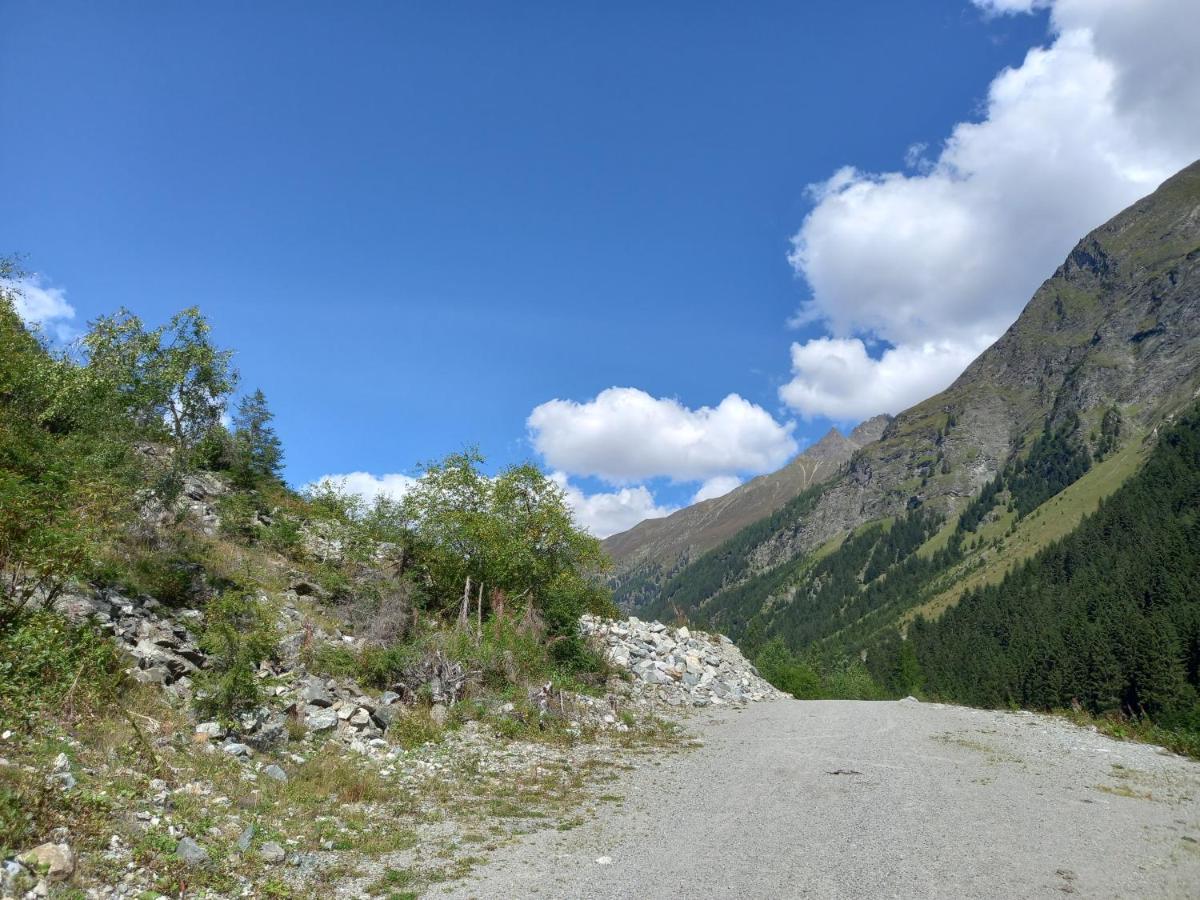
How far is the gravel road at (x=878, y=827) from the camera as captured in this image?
9.15 meters

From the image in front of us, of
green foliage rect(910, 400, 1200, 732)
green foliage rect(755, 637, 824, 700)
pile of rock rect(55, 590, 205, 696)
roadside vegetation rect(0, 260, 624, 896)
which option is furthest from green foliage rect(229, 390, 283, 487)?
green foliage rect(910, 400, 1200, 732)

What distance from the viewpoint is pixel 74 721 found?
10.3 metres

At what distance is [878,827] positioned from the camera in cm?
1167

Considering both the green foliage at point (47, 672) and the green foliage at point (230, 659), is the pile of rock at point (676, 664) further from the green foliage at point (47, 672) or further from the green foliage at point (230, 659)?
the green foliage at point (47, 672)

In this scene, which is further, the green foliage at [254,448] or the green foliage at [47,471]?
the green foliage at [254,448]

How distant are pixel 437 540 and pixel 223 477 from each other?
40.0ft

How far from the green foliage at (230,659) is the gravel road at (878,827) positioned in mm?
7552

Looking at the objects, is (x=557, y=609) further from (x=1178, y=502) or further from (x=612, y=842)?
(x=1178, y=502)

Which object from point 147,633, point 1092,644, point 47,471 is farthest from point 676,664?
point 1092,644

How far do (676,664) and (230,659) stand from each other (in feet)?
83.4

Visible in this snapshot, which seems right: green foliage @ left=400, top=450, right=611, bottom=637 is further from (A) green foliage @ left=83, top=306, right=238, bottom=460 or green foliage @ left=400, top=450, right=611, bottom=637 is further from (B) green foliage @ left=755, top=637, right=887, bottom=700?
(B) green foliage @ left=755, top=637, right=887, bottom=700

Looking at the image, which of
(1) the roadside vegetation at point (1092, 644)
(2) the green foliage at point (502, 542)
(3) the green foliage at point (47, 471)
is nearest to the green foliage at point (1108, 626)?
(1) the roadside vegetation at point (1092, 644)

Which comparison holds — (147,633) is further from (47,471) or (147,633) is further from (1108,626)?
(1108,626)

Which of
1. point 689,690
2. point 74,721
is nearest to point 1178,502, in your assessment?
point 689,690
